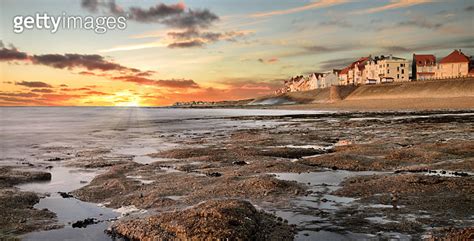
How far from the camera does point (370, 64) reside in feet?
554

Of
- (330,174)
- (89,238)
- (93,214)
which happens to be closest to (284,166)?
(330,174)

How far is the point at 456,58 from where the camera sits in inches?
5463

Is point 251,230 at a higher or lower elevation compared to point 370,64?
lower

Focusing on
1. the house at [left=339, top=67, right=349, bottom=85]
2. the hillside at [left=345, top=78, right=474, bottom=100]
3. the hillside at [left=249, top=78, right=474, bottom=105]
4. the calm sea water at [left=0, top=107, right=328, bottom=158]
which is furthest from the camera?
the house at [left=339, top=67, right=349, bottom=85]

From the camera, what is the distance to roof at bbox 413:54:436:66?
15143 centimetres

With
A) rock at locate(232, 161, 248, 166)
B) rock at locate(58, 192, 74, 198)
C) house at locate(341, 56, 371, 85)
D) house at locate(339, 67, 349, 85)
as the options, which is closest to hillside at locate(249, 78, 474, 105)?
house at locate(341, 56, 371, 85)

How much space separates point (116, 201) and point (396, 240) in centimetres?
838

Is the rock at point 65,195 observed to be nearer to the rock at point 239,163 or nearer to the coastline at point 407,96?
the rock at point 239,163

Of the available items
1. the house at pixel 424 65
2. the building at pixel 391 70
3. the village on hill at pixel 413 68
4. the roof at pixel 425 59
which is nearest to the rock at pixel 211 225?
the village on hill at pixel 413 68

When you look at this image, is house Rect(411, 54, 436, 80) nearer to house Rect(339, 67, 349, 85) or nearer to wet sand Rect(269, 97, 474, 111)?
house Rect(339, 67, 349, 85)

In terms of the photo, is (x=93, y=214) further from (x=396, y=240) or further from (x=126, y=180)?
(x=396, y=240)

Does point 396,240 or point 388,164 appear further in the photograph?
point 388,164

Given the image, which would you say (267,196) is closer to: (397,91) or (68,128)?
(68,128)

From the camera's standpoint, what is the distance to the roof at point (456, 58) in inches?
5399
